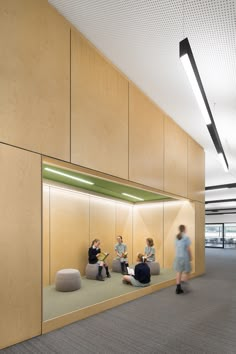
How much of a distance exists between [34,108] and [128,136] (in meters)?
2.63

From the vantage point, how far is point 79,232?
340 inches

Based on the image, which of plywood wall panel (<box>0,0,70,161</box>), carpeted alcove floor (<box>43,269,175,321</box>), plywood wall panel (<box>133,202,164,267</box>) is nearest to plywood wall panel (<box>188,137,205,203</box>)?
plywood wall panel (<box>133,202,164,267</box>)

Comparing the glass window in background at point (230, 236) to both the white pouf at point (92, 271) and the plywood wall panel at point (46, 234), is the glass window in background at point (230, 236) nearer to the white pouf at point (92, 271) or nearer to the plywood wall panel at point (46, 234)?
the white pouf at point (92, 271)

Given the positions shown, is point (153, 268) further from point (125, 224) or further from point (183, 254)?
point (183, 254)

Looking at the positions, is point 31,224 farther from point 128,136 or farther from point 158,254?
point 158,254

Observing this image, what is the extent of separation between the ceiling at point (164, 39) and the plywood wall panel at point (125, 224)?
5.09m

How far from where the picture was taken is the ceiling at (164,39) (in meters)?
4.12

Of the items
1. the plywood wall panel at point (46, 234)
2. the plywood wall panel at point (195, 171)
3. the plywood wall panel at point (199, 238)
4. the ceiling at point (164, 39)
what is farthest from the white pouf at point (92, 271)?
the ceiling at point (164, 39)

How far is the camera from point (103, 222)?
9820mm

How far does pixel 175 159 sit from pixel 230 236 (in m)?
21.5

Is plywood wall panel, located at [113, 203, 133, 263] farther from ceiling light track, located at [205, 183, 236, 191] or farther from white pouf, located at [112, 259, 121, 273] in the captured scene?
ceiling light track, located at [205, 183, 236, 191]

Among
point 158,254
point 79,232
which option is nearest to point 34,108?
point 79,232

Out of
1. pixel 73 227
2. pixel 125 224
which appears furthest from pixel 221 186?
pixel 73 227

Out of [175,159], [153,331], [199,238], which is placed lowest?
[153,331]
